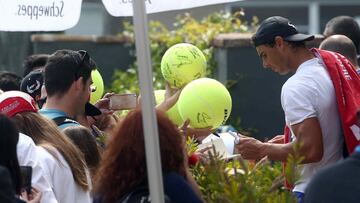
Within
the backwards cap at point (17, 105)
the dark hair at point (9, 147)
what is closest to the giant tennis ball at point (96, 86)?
the backwards cap at point (17, 105)

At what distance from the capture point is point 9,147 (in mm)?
5113

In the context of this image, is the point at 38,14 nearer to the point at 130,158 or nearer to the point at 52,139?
the point at 52,139

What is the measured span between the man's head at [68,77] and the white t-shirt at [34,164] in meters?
1.02

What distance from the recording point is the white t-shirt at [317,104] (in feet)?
20.8

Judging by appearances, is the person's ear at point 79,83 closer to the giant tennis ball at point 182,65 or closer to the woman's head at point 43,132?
the giant tennis ball at point 182,65

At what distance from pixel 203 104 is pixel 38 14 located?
1.22 metres

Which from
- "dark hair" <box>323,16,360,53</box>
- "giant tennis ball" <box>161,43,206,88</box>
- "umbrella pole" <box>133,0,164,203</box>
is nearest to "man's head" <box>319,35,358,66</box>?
"giant tennis ball" <box>161,43,206,88</box>

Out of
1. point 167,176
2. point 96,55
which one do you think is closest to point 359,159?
point 167,176

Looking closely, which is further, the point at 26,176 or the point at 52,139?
the point at 52,139

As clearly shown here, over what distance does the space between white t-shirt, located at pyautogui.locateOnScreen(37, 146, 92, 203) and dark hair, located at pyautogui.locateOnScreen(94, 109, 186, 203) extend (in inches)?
44.5

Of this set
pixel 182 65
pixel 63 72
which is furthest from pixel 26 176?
pixel 182 65

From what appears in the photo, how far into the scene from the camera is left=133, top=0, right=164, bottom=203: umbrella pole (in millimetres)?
4699

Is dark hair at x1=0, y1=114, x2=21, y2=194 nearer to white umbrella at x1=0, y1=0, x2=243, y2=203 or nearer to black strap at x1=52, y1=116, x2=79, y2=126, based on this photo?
white umbrella at x1=0, y1=0, x2=243, y2=203

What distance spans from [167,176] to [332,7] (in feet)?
53.7
